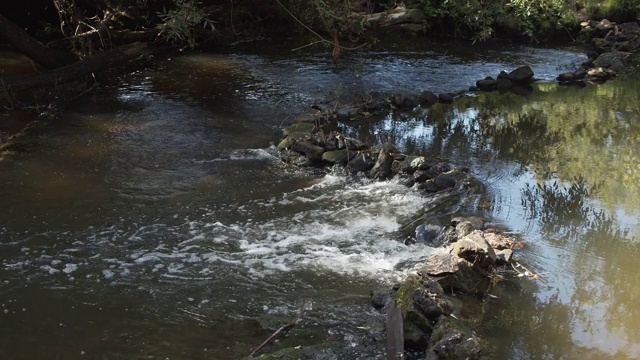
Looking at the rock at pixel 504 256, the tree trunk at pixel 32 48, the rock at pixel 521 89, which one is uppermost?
the tree trunk at pixel 32 48

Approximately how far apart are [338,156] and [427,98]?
12.8 feet

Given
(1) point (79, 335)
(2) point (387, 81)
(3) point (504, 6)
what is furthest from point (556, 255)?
(3) point (504, 6)

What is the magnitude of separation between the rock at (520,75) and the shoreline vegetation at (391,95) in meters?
0.03

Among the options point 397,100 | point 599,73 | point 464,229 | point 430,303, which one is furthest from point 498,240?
point 599,73

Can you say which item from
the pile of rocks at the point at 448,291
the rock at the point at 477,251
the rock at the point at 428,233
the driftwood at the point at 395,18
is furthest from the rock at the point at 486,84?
the rock at the point at 477,251

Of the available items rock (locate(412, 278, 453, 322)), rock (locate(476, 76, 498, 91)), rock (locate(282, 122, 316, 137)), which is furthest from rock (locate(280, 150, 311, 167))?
rock (locate(476, 76, 498, 91))

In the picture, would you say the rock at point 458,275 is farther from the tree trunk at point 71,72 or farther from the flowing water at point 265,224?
the tree trunk at point 71,72

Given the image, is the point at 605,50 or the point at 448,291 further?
the point at 605,50

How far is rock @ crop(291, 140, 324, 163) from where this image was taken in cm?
859

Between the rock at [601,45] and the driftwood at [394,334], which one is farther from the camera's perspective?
the rock at [601,45]

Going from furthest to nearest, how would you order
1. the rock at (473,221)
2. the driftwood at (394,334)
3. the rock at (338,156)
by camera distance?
the rock at (338,156), the rock at (473,221), the driftwood at (394,334)

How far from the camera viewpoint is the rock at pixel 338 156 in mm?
8518

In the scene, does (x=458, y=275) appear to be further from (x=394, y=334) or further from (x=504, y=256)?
(x=394, y=334)

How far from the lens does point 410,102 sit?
37.8 ft
